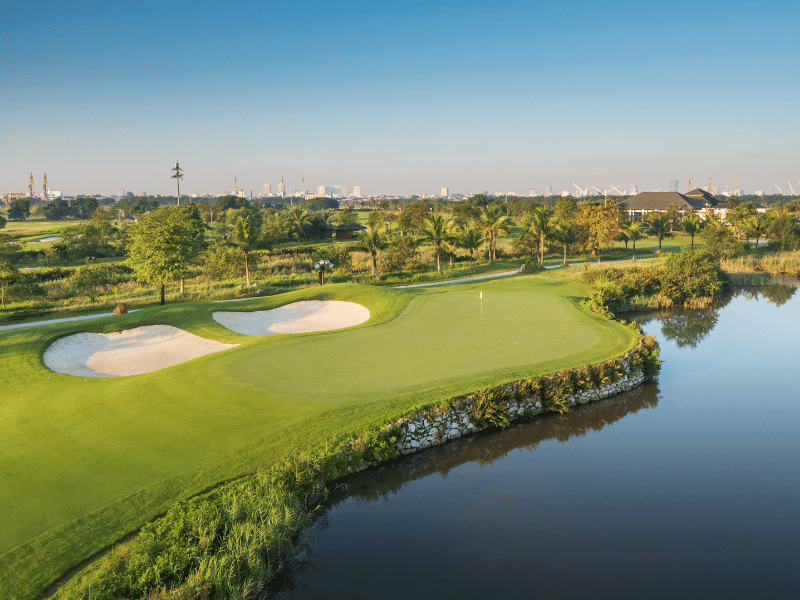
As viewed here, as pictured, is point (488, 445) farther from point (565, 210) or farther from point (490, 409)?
point (565, 210)

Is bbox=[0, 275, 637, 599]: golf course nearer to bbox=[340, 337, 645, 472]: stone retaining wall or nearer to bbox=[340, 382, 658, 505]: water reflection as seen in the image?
bbox=[340, 337, 645, 472]: stone retaining wall

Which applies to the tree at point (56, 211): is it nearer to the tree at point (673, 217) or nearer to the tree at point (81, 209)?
the tree at point (81, 209)

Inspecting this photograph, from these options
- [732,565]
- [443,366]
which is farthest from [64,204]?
[732,565]

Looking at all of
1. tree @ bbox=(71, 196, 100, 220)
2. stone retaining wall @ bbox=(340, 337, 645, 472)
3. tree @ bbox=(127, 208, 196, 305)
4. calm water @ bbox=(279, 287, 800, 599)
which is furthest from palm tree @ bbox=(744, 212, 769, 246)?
tree @ bbox=(71, 196, 100, 220)

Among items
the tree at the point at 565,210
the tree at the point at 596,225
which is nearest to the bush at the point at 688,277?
the tree at the point at 596,225

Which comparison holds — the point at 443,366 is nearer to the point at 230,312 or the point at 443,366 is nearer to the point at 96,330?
the point at 230,312

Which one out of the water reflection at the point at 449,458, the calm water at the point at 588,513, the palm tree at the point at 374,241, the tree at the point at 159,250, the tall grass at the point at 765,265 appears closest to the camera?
the calm water at the point at 588,513
